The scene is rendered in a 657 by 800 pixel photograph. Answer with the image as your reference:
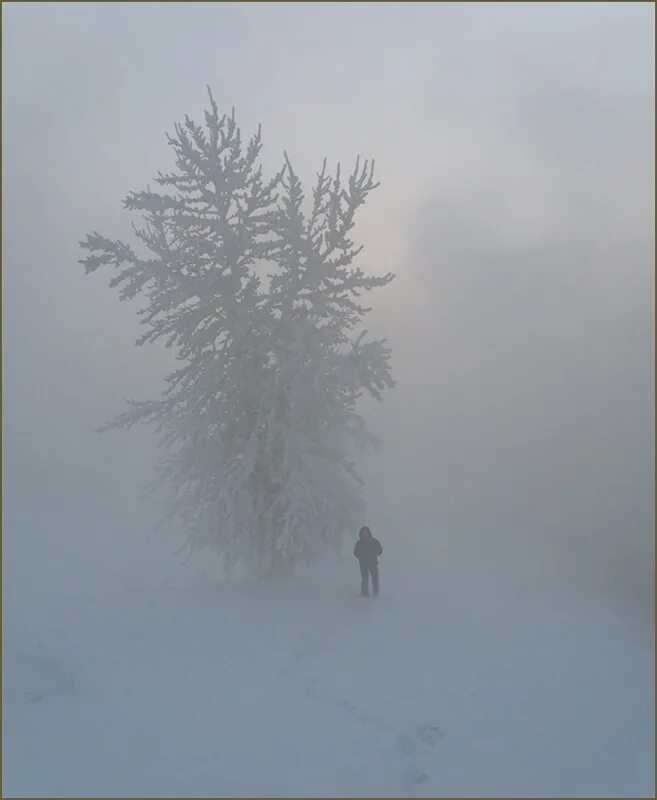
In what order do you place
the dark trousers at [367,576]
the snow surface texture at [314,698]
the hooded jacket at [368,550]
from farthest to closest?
the dark trousers at [367,576], the hooded jacket at [368,550], the snow surface texture at [314,698]

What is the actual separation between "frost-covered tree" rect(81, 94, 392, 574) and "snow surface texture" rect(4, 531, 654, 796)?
77.5 inches

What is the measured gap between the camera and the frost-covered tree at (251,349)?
16000 millimetres

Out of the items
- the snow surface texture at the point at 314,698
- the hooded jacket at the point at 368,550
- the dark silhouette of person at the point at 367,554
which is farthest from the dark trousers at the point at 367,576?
the snow surface texture at the point at 314,698

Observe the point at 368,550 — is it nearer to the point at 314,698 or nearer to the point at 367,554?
the point at 367,554

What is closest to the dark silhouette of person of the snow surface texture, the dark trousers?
the dark trousers

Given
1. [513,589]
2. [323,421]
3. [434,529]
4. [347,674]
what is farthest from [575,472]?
[347,674]

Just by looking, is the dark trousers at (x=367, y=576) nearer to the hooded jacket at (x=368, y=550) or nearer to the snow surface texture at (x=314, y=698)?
the hooded jacket at (x=368, y=550)

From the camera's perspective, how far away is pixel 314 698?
10602 mm

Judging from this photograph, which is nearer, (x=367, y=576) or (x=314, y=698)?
(x=314, y=698)

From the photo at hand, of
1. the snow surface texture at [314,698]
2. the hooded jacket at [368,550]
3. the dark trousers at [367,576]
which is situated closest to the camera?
the snow surface texture at [314,698]

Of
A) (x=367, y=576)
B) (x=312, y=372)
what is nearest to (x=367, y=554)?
(x=367, y=576)

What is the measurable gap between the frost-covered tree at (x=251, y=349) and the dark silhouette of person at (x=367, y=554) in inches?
46.1

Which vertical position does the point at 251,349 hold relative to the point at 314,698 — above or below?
above

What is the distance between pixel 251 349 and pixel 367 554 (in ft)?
19.0
